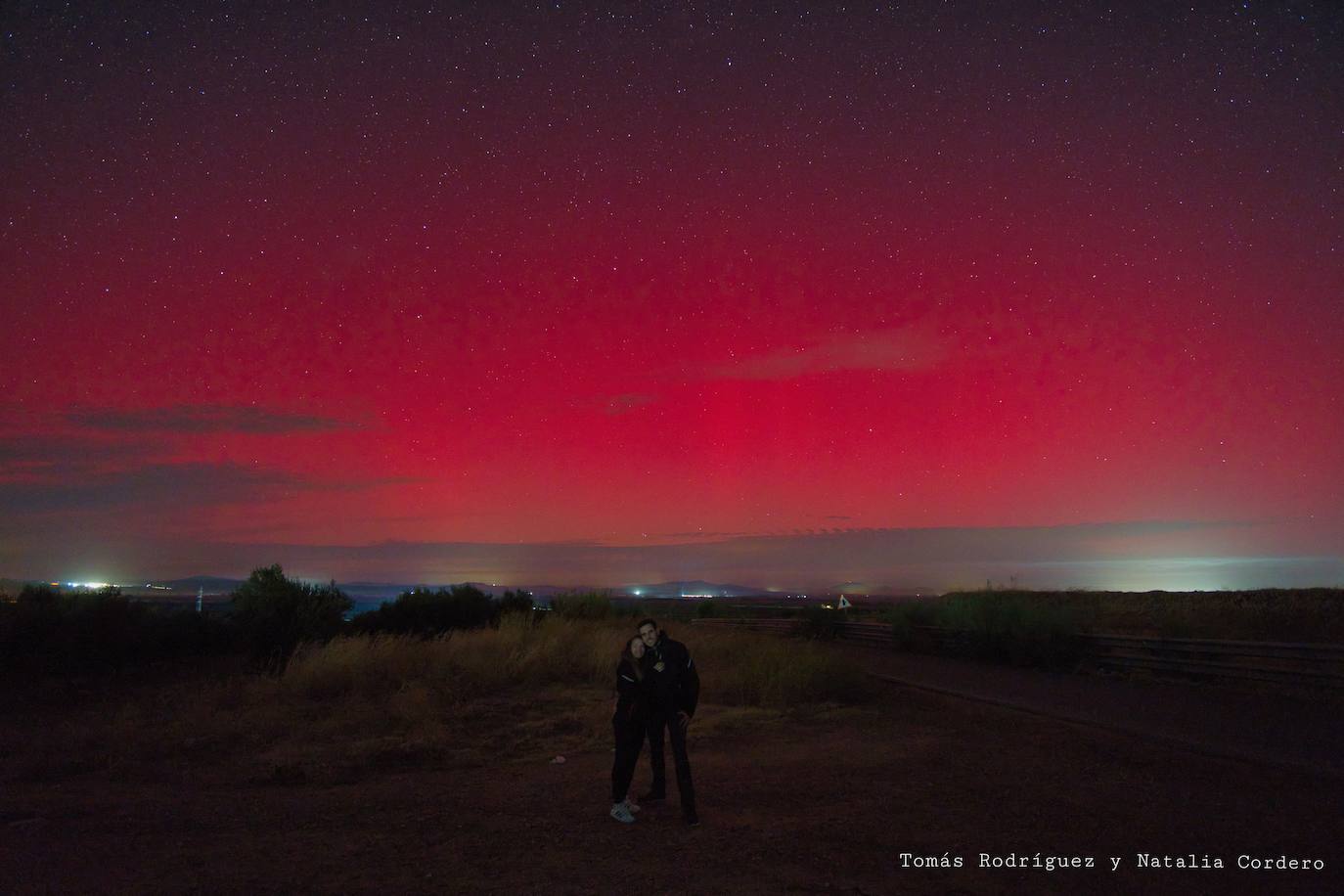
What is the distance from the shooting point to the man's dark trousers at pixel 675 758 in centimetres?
823

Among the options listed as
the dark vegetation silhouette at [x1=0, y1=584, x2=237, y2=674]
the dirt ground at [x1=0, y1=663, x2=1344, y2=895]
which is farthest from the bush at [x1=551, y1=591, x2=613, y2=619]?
the dirt ground at [x1=0, y1=663, x2=1344, y2=895]

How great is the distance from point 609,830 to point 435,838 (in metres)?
1.49

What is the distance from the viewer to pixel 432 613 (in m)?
31.3

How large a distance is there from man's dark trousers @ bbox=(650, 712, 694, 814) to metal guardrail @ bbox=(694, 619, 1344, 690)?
12597 mm

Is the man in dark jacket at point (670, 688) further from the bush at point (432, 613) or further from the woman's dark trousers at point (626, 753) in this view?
the bush at point (432, 613)

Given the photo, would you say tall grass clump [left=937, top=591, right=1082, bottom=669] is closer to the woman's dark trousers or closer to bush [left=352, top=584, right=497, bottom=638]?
A: bush [left=352, top=584, right=497, bottom=638]

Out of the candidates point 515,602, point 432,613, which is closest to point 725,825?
point 432,613

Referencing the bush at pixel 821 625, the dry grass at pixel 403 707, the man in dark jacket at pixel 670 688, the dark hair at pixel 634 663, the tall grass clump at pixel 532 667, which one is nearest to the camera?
the man in dark jacket at pixel 670 688

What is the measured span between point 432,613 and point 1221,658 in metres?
23.1

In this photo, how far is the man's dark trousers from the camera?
8.23m

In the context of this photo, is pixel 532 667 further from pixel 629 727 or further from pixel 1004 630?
pixel 1004 630

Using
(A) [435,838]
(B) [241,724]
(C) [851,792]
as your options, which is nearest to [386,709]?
(B) [241,724]

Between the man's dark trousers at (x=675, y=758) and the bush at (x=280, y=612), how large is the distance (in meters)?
18.1

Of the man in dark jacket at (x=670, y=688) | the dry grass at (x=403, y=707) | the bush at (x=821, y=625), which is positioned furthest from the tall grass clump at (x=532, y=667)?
the bush at (x=821, y=625)
